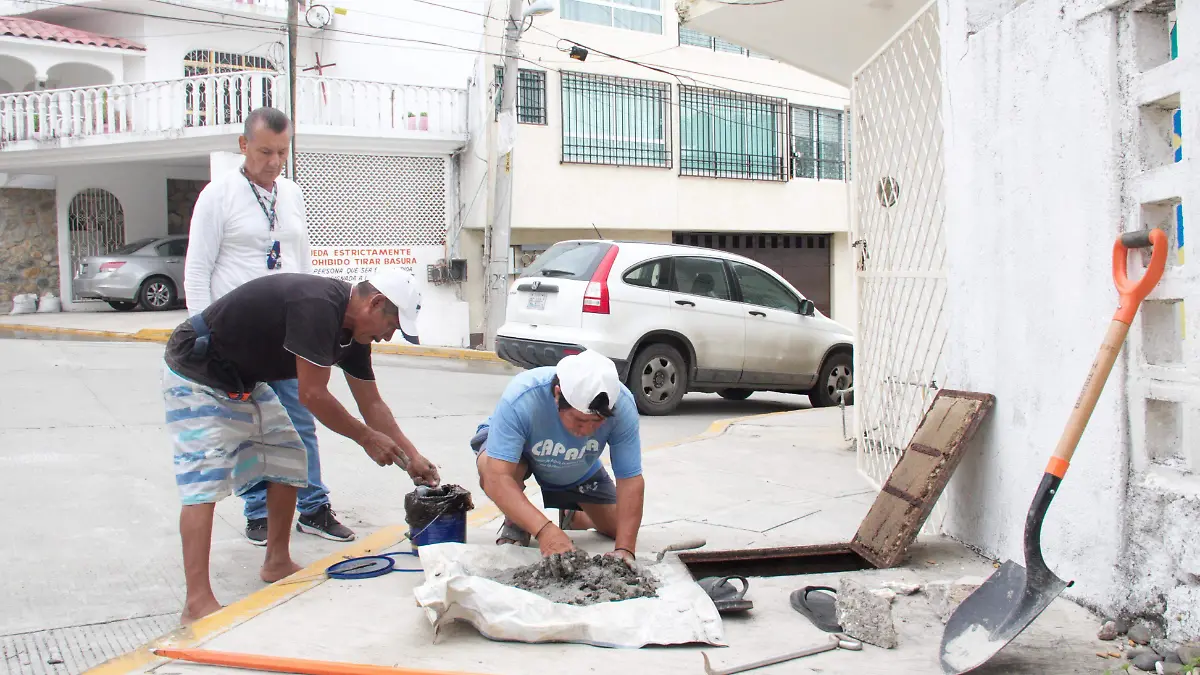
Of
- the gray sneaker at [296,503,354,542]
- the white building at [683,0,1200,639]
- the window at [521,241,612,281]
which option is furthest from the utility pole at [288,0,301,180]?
the white building at [683,0,1200,639]

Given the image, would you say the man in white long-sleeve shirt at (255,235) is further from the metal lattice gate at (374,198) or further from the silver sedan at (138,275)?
the silver sedan at (138,275)

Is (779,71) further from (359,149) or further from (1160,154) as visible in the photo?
(1160,154)

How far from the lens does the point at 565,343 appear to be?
895 cm

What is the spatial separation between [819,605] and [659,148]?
17.2 m

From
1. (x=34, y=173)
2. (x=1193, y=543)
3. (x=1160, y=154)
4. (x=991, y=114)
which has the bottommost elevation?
(x=1193, y=543)

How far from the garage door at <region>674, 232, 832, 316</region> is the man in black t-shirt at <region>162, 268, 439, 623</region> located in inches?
703

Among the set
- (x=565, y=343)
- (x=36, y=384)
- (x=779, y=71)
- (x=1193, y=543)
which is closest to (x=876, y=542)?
(x=1193, y=543)

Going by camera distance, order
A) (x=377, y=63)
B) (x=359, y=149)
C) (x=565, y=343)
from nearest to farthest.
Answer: (x=565, y=343), (x=359, y=149), (x=377, y=63)

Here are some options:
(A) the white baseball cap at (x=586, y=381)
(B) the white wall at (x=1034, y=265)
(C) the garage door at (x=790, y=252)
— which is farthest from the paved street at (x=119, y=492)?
(C) the garage door at (x=790, y=252)

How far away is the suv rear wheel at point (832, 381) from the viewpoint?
10.4 metres

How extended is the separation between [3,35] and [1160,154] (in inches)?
822

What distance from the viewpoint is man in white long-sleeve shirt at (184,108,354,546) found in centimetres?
446

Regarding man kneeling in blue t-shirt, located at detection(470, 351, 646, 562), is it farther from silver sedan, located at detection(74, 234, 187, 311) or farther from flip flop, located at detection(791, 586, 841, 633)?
silver sedan, located at detection(74, 234, 187, 311)

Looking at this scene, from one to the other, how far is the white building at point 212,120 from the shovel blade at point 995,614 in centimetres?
1542
